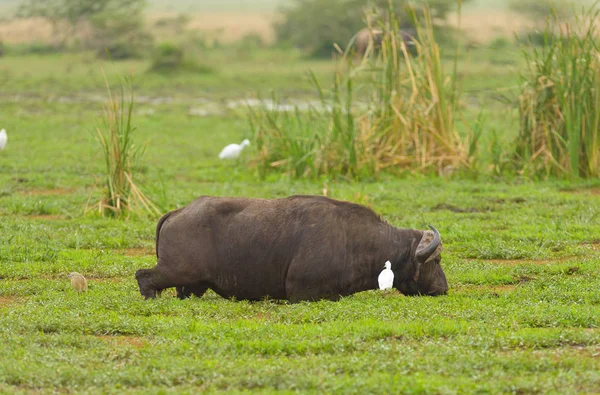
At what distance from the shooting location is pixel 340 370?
5879 mm

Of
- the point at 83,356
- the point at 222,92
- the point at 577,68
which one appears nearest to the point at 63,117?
the point at 222,92

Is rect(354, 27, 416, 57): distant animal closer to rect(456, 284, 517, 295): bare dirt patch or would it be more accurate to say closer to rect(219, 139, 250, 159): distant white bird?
rect(219, 139, 250, 159): distant white bird

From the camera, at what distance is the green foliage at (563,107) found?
1405cm

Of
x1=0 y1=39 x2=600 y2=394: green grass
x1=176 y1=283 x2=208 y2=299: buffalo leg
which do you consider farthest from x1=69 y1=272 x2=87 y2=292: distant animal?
x1=176 y1=283 x2=208 y2=299: buffalo leg

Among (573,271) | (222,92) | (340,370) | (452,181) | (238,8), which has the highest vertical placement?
(340,370)

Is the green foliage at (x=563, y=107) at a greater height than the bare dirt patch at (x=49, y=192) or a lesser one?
greater

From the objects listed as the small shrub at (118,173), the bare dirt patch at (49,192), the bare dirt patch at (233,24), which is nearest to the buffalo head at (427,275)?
the small shrub at (118,173)

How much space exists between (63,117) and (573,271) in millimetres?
17815

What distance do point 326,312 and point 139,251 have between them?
3.49 meters

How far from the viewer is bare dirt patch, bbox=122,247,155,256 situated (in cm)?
1012

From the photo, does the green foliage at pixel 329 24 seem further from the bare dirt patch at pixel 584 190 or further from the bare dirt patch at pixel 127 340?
the bare dirt patch at pixel 127 340

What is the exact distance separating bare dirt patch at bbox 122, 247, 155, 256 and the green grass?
32mm

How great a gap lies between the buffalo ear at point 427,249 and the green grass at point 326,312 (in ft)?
0.96

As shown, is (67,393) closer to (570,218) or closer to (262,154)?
(570,218)
